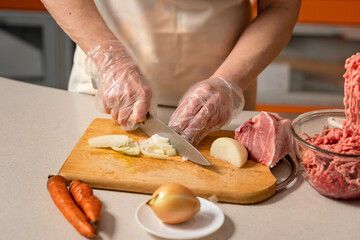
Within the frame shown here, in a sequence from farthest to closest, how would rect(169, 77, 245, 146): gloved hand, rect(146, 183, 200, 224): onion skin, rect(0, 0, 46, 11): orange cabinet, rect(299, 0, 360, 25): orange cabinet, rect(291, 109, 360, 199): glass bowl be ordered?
rect(0, 0, 46, 11): orange cabinet < rect(299, 0, 360, 25): orange cabinet < rect(169, 77, 245, 146): gloved hand < rect(291, 109, 360, 199): glass bowl < rect(146, 183, 200, 224): onion skin

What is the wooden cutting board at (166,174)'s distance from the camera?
125 cm

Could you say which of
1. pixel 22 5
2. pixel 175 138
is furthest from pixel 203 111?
pixel 22 5

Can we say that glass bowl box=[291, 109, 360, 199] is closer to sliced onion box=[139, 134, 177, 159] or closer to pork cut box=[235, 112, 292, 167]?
pork cut box=[235, 112, 292, 167]

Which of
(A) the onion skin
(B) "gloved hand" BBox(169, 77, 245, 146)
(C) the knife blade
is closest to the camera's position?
(A) the onion skin

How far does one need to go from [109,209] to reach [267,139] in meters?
0.54

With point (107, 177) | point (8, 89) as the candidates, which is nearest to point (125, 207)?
point (107, 177)

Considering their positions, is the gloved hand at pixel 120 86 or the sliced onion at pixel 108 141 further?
the gloved hand at pixel 120 86

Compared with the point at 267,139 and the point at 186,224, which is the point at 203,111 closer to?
the point at 267,139

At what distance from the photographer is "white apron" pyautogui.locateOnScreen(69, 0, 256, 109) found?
6.08ft

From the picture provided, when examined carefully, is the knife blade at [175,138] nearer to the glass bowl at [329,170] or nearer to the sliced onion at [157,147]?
the sliced onion at [157,147]

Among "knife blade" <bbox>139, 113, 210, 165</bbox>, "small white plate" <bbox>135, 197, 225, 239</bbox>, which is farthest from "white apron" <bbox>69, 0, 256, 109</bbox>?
"small white plate" <bbox>135, 197, 225, 239</bbox>

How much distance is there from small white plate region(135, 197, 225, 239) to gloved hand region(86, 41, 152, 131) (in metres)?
0.50

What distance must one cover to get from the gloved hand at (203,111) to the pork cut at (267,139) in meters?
0.13

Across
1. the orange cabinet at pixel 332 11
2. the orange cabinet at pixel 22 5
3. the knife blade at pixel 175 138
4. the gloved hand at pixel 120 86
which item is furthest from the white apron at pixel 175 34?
the orange cabinet at pixel 22 5
